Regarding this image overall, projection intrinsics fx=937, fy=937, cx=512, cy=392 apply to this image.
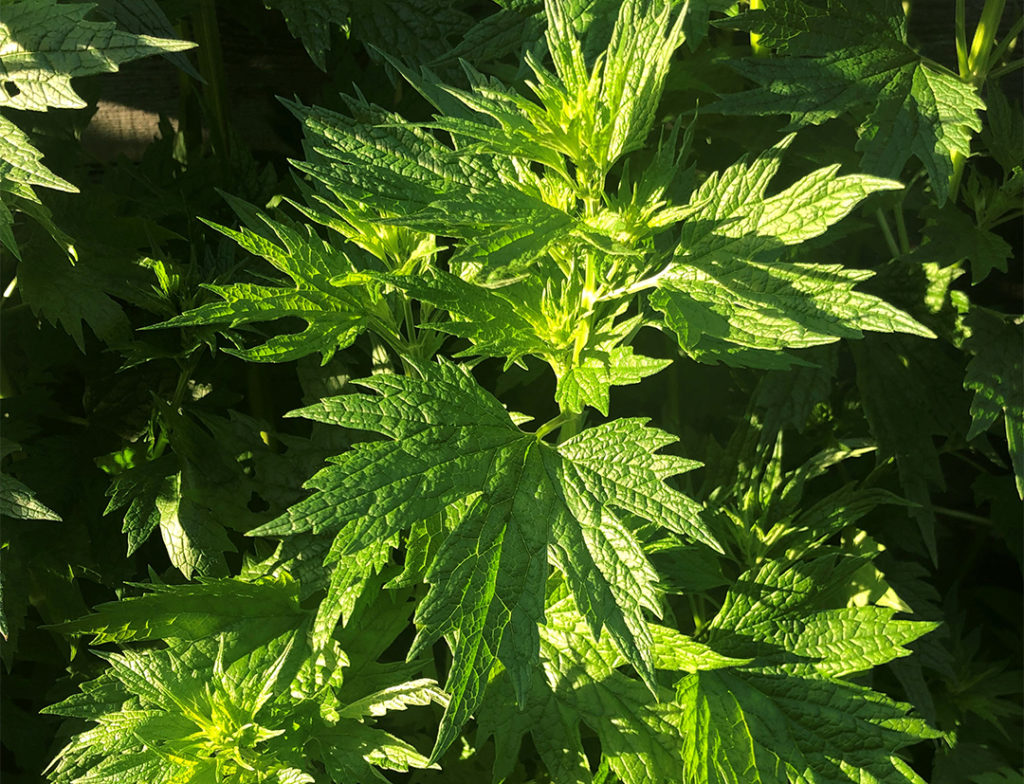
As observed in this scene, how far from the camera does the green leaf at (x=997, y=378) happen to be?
1.20 m

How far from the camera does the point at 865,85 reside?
1.15 meters

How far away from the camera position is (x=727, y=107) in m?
1.12

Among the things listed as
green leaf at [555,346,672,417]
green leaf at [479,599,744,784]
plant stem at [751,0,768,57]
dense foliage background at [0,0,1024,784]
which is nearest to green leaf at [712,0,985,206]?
dense foliage background at [0,0,1024,784]

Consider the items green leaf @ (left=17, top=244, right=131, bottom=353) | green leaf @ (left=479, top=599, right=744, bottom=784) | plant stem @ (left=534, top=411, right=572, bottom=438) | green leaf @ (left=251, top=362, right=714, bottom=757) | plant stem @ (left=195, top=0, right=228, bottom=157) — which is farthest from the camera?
plant stem @ (left=195, top=0, right=228, bottom=157)

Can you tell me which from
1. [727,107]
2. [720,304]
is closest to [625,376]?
[720,304]

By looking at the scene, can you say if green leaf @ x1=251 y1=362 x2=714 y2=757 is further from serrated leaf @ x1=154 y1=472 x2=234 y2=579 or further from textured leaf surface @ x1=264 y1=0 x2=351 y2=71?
textured leaf surface @ x1=264 y1=0 x2=351 y2=71

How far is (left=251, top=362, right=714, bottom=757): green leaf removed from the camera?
81cm

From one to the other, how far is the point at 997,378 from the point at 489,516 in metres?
0.78

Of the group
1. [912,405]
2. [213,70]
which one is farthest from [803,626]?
[213,70]

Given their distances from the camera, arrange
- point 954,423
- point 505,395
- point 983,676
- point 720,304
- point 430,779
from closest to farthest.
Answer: point 720,304 → point 430,779 → point 954,423 → point 505,395 → point 983,676

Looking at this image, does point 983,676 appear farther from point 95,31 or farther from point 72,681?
point 95,31

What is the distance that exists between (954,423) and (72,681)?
1.33 m

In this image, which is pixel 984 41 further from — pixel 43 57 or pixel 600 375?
pixel 43 57

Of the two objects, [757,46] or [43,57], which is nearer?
[43,57]
